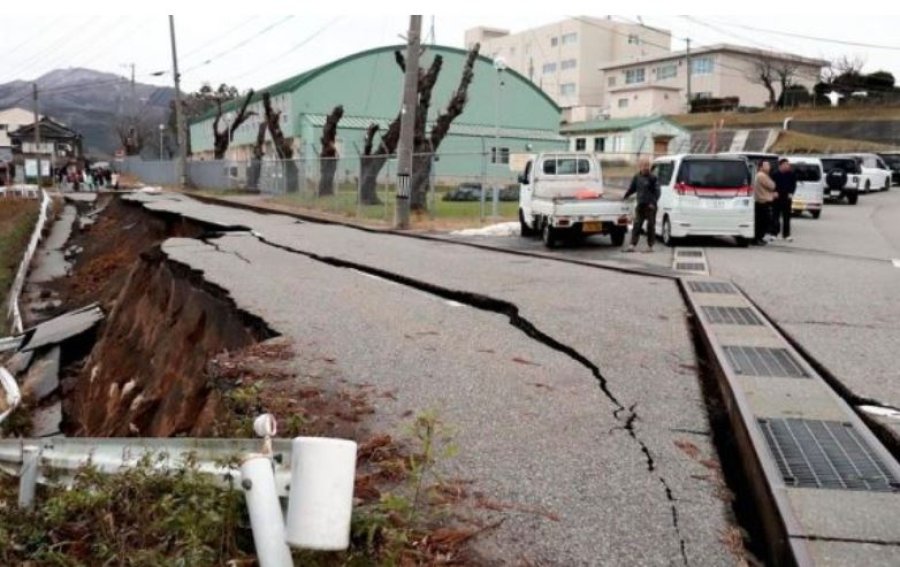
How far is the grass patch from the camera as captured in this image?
20.0 m

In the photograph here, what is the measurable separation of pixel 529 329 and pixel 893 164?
42.2m

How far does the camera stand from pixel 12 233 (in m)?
27.4

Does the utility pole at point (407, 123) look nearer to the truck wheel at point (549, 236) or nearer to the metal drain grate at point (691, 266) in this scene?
the truck wheel at point (549, 236)

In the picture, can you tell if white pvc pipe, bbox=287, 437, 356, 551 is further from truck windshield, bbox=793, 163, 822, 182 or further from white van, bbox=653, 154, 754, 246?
truck windshield, bbox=793, 163, 822, 182

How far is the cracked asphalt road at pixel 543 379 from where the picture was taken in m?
3.37

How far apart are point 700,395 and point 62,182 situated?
66.4m

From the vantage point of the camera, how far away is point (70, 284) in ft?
68.8

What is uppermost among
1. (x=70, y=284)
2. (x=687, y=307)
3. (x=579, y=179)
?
(x=579, y=179)

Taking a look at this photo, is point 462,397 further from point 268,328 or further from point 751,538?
point 268,328

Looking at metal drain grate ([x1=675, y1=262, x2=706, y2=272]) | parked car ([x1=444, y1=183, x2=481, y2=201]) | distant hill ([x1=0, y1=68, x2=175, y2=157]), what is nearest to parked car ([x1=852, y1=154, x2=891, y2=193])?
parked car ([x1=444, y1=183, x2=481, y2=201])

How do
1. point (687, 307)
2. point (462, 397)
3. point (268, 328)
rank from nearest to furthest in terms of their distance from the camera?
point (462, 397), point (268, 328), point (687, 307)

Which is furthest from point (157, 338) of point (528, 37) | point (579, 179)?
point (528, 37)

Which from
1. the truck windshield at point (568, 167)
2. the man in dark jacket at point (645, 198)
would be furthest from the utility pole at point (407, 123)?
the man in dark jacket at point (645, 198)

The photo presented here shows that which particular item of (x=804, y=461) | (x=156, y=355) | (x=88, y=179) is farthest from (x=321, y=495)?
(x=88, y=179)
